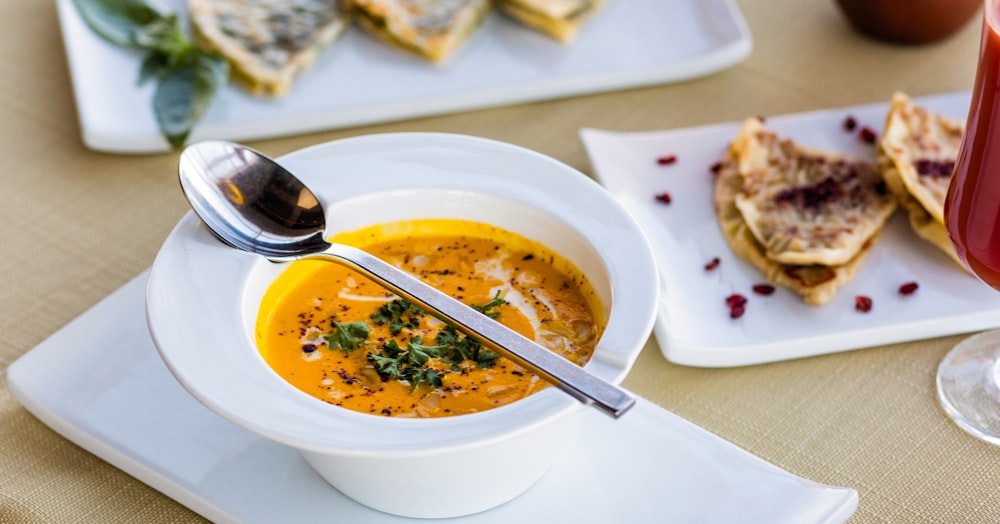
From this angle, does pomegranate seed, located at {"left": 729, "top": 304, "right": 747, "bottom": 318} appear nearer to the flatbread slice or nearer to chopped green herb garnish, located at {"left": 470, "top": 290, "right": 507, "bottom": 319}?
chopped green herb garnish, located at {"left": 470, "top": 290, "right": 507, "bottom": 319}

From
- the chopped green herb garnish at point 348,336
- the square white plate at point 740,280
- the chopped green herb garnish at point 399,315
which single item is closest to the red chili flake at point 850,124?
the square white plate at point 740,280

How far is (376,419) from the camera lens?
1.54 m

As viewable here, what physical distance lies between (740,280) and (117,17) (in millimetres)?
2122

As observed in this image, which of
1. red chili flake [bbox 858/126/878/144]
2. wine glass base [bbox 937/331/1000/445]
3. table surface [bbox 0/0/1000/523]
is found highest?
red chili flake [bbox 858/126/878/144]

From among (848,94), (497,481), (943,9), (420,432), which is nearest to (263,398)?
(420,432)

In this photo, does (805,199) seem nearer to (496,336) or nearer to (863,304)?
(863,304)

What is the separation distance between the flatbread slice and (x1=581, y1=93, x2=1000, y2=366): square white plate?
0.96 metres

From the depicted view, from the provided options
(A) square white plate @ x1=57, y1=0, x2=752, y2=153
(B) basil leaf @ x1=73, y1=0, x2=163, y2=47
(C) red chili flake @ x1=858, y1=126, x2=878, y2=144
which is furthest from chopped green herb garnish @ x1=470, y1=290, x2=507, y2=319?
(B) basil leaf @ x1=73, y1=0, x2=163, y2=47

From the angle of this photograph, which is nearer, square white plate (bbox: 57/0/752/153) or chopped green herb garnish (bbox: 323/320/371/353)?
chopped green herb garnish (bbox: 323/320/371/353)

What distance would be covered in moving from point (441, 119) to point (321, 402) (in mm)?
1641

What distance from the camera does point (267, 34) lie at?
3303mm

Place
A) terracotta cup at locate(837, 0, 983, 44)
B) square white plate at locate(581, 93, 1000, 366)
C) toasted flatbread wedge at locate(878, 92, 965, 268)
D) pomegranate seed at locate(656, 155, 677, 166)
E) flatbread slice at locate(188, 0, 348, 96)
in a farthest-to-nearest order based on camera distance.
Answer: terracotta cup at locate(837, 0, 983, 44), flatbread slice at locate(188, 0, 348, 96), pomegranate seed at locate(656, 155, 677, 166), toasted flatbread wedge at locate(878, 92, 965, 268), square white plate at locate(581, 93, 1000, 366)

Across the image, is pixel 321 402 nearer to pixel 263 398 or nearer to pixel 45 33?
pixel 263 398

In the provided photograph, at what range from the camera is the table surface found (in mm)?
1959
